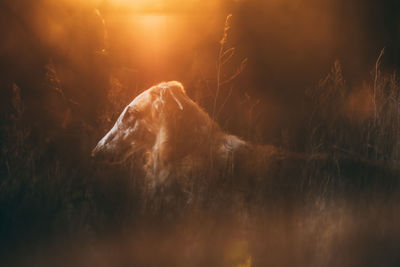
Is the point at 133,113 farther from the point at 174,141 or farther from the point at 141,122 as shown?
the point at 174,141

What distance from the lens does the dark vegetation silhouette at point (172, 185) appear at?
2.81 m

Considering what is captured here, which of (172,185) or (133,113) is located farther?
(172,185)

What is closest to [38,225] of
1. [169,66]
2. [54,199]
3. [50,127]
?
[54,199]

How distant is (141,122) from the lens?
3076 mm

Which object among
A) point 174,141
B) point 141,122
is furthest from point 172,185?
point 141,122

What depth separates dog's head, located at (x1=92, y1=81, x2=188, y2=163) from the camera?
2969mm

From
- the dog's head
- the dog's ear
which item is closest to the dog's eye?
the dog's head

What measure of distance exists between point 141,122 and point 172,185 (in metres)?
0.52

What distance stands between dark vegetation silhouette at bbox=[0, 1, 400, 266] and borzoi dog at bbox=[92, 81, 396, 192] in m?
0.07

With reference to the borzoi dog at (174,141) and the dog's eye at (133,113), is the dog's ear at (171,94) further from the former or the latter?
the dog's eye at (133,113)

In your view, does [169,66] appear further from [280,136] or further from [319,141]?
[319,141]

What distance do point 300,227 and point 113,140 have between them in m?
1.84

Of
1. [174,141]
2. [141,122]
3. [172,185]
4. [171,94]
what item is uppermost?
[171,94]

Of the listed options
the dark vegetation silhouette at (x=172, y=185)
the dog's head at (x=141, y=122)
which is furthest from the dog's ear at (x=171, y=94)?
the dark vegetation silhouette at (x=172, y=185)
